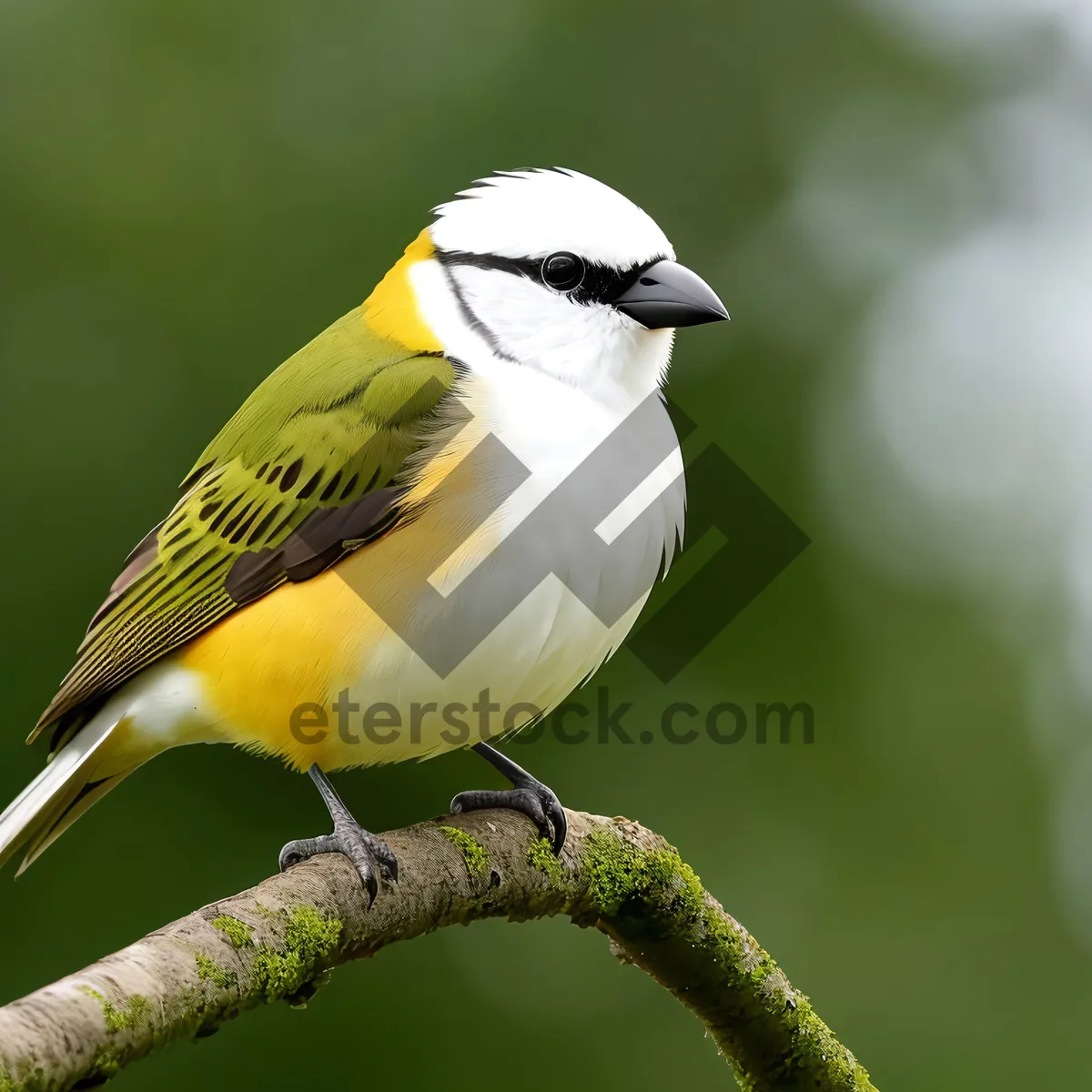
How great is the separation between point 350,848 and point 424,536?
63cm

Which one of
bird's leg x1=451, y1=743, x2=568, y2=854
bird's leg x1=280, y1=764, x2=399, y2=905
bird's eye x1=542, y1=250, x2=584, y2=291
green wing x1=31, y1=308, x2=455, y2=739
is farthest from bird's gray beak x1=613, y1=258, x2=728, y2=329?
bird's leg x1=280, y1=764, x2=399, y2=905

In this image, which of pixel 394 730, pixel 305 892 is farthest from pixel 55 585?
pixel 305 892

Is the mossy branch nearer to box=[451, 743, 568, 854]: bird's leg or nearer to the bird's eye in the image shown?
box=[451, 743, 568, 854]: bird's leg

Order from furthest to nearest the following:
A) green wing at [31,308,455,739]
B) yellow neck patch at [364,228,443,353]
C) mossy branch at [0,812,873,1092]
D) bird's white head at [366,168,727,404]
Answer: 1. yellow neck patch at [364,228,443,353]
2. bird's white head at [366,168,727,404]
3. green wing at [31,308,455,739]
4. mossy branch at [0,812,873,1092]

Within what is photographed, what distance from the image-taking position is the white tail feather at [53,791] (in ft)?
9.63

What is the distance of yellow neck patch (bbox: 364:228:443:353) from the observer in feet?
10.2

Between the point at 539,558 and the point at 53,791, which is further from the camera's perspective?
the point at 53,791

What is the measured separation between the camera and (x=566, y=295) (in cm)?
304

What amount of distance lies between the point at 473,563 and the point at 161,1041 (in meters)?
1.17

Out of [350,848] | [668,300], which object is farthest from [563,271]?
[350,848]

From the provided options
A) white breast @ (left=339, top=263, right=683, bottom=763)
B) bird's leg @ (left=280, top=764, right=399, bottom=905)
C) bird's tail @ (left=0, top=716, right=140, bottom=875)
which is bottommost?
bird's tail @ (left=0, top=716, right=140, bottom=875)

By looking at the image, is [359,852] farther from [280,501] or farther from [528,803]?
A: [280,501]

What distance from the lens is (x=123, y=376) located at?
15.4ft

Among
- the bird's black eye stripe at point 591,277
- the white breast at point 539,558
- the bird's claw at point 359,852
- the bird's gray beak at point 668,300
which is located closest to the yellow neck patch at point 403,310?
the white breast at point 539,558
